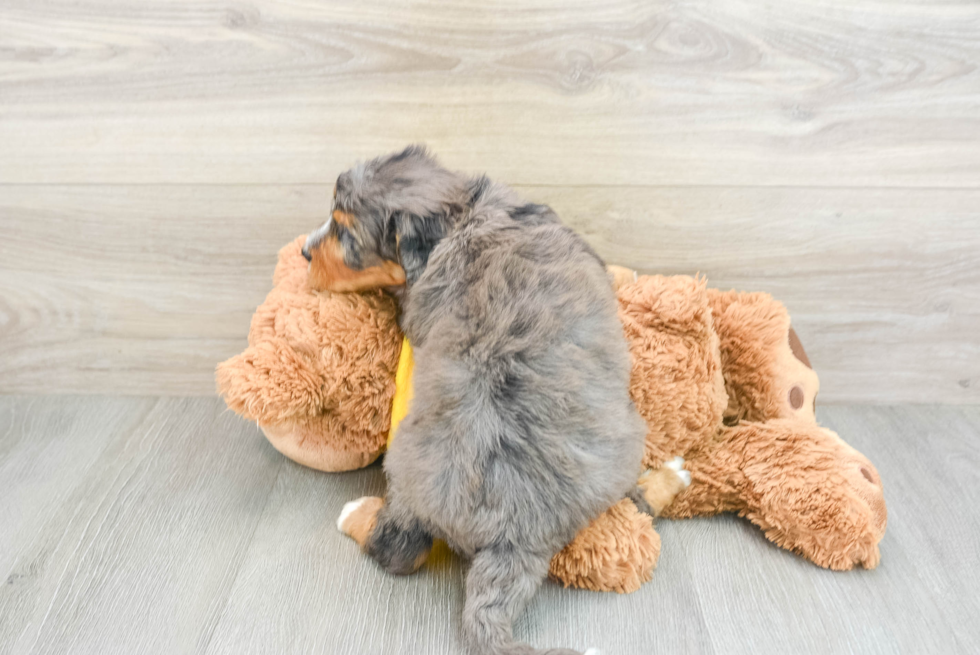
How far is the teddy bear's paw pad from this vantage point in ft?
3.51

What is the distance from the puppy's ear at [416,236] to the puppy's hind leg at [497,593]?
1.36ft

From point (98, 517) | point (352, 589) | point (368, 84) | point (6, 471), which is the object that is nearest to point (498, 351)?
point (352, 589)

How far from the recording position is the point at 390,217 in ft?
3.05

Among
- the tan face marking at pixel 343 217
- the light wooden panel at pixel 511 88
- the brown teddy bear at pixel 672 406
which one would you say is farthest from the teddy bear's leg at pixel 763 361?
the tan face marking at pixel 343 217

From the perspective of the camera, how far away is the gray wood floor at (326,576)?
3.08ft

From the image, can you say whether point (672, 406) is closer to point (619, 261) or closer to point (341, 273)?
point (619, 261)

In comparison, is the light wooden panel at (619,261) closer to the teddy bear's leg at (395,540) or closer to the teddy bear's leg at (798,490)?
the teddy bear's leg at (798,490)

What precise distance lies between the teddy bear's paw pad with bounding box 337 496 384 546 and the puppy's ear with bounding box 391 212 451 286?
429mm

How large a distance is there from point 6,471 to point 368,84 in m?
1.06

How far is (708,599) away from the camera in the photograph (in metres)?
0.99

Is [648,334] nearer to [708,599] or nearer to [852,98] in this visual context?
[708,599]

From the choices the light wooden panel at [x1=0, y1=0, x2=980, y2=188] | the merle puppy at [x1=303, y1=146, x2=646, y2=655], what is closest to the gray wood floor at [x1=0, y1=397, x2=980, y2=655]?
the merle puppy at [x1=303, y1=146, x2=646, y2=655]

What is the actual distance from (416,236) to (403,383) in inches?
11.2

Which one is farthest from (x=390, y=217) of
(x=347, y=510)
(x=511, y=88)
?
(x=347, y=510)
